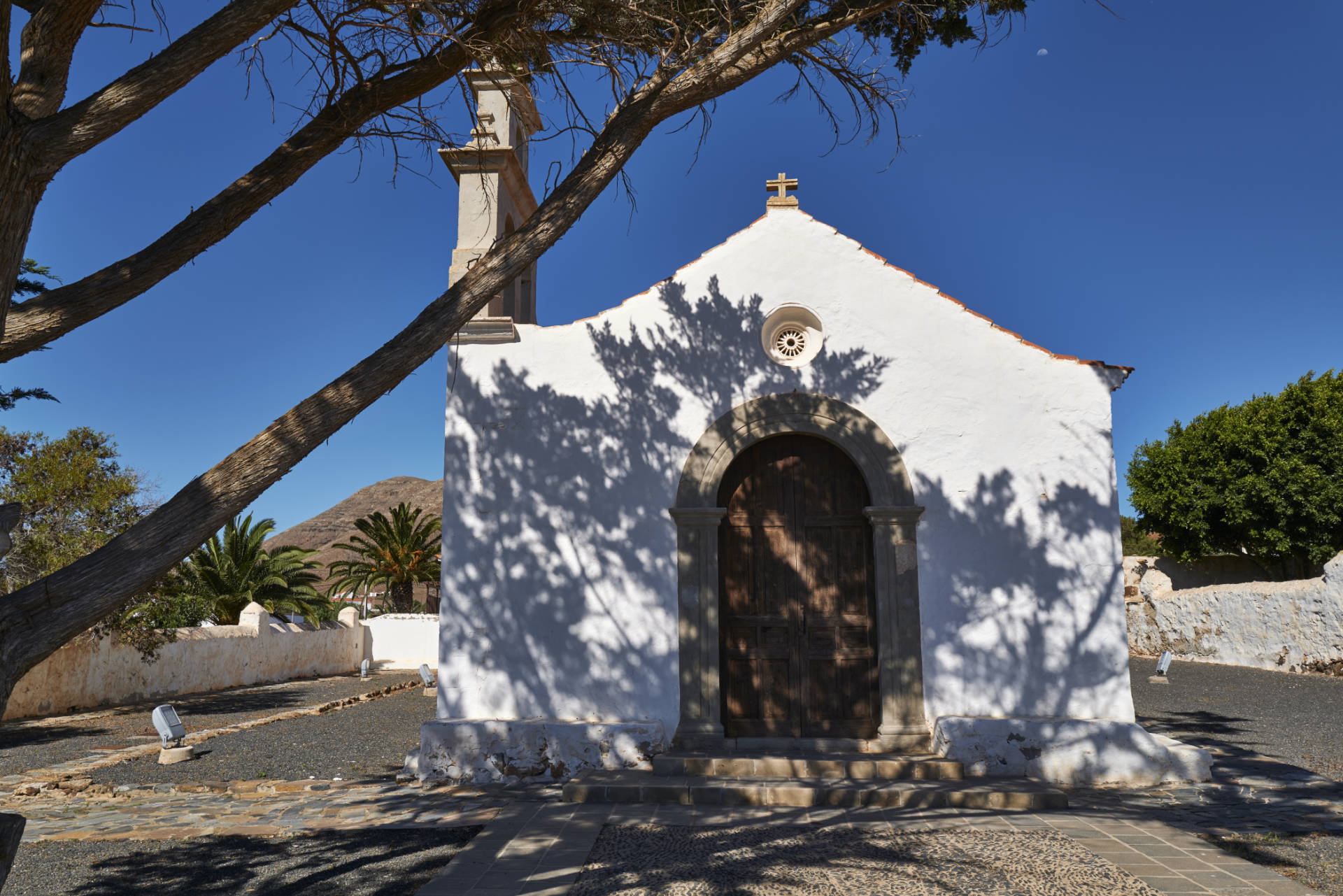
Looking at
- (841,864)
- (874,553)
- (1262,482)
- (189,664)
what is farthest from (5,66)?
(1262,482)

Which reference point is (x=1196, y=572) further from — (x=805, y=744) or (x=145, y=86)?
(x=145, y=86)

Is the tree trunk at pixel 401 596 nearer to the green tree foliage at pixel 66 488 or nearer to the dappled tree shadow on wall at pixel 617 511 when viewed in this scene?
the green tree foliage at pixel 66 488

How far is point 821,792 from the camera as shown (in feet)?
21.4

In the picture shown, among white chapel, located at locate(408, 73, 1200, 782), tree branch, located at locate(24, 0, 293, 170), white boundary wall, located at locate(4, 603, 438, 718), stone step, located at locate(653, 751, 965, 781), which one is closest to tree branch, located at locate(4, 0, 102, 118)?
tree branch, located at locate(24, 0, 293, 170)

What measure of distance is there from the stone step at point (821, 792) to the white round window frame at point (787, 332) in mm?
3735

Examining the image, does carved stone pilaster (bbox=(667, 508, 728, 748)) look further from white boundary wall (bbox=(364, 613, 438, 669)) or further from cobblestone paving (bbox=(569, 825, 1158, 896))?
white boundary wall (bbox=(364, 613, 438, 669))

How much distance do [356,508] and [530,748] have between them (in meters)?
86.0

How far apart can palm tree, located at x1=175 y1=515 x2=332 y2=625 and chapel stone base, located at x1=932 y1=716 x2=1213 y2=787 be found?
20218 millimetres

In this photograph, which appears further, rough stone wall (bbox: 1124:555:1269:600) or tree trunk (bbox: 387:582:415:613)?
tree trunk (bbox: 387:582:415:613)

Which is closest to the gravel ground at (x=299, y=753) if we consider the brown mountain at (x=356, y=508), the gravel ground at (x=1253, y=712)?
the gravel ground at (x=1253, y=712)

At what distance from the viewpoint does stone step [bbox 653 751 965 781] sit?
7.01 metres

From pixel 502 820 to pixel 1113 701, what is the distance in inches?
207

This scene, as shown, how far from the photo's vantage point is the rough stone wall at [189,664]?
562 inches

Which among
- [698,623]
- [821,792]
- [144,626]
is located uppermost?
[698,623]
